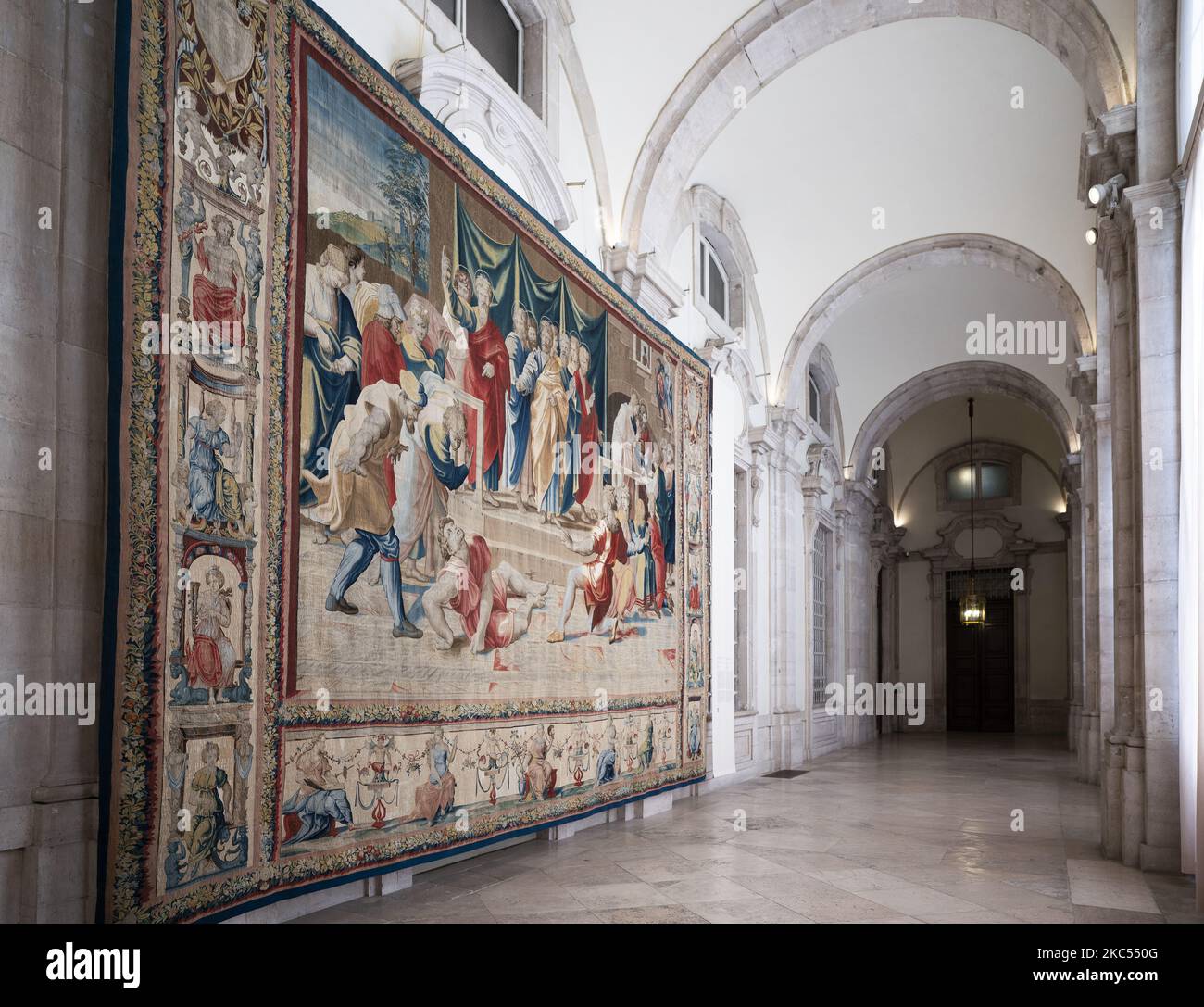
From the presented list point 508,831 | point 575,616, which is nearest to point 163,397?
point 508,831

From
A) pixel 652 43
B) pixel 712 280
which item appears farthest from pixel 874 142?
pixel 652 43

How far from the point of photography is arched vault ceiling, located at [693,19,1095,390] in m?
11.1

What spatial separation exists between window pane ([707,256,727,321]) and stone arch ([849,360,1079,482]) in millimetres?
7106

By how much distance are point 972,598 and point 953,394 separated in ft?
15.5

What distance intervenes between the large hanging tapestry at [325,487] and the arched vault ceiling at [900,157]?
4.62 meters

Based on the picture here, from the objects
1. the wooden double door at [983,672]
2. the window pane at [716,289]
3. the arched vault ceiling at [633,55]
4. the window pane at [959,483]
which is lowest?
the wooden double door at [983,672]

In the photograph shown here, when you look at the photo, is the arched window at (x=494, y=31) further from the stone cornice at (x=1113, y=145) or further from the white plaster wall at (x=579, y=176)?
the stone cornice at (x=1113, y=145)

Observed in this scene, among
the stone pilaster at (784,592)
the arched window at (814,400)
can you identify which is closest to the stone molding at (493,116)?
the stone pilaster at (784,592)

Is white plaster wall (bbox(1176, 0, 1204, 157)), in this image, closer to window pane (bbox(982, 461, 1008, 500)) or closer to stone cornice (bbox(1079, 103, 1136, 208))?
stone cornice (bbox(1079, 103, 1136, 208))

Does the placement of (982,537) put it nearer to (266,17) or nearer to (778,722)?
(778,722)

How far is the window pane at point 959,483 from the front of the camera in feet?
87.5

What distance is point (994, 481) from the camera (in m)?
26.5

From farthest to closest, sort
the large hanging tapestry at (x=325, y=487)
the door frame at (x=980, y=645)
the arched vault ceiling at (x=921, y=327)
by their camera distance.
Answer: the door frame at (x=980, y=645) → the arched vault ceiling at (x=921, y=327) → the large hanging tapestry at (x=325, y=487)

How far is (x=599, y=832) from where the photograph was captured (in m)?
8.93
